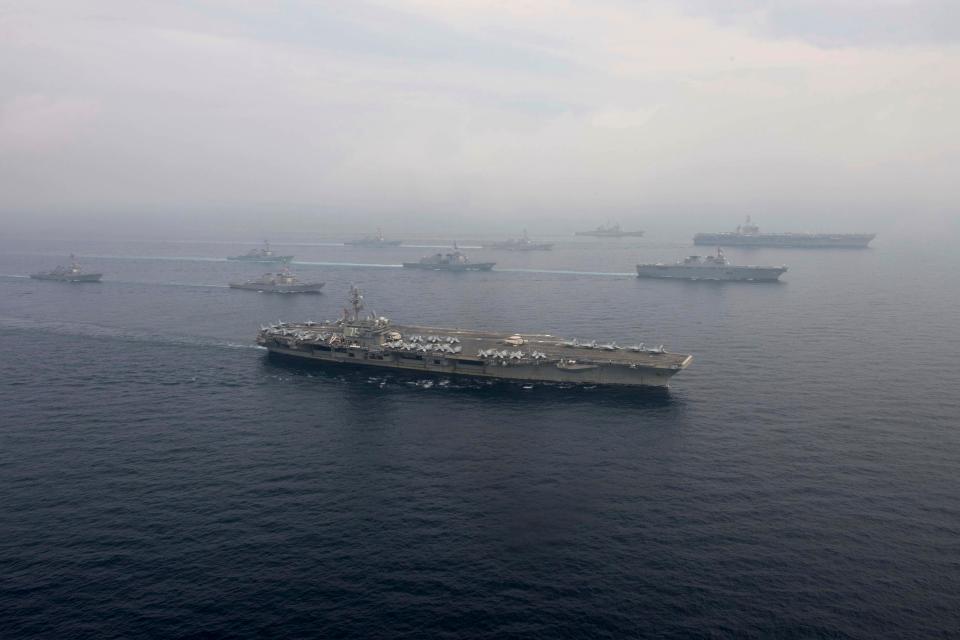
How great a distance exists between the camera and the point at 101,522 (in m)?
47.3

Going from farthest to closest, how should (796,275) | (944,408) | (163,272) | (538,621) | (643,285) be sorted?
(163,272) < (796,275) < (643,285) < (944,408) < (538,621)

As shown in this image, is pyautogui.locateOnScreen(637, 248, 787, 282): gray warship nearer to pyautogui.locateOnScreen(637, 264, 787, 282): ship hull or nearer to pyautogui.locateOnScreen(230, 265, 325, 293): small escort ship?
pyautogui.locateOnScreen(637, 264, 787, 282): ship hull

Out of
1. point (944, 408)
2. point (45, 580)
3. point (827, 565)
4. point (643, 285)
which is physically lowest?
point (45, 580)

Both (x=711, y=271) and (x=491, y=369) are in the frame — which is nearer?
(x=491, y=369)

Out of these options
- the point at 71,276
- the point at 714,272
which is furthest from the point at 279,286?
the point at 714,272

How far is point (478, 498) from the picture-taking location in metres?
51.3

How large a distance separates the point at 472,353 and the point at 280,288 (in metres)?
89.5

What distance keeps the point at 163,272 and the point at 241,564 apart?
178 metres

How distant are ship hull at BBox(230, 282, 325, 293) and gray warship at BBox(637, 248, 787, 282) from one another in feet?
311

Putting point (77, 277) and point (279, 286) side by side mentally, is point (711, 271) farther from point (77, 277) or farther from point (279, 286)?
point (77, 277)

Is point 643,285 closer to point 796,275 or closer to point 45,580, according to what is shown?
point 796,275

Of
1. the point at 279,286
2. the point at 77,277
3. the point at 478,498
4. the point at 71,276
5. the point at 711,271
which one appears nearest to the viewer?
the point at 478,498

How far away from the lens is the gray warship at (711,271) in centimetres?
17557

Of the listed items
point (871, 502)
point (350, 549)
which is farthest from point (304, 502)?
point (871, 502)
